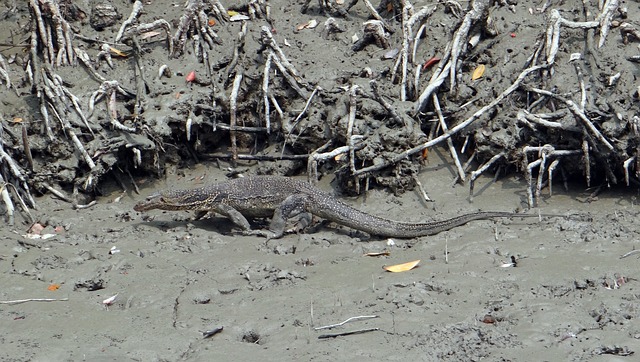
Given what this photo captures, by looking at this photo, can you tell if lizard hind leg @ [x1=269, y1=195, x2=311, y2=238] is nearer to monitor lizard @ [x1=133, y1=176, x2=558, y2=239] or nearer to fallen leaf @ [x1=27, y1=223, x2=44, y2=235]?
monitor lizard @ [x1=133, y1=176, x2=558, y2=239]

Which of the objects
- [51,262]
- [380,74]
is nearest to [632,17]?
[380,74]

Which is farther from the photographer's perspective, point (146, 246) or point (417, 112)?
point (417, 112)

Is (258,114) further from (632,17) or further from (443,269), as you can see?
(632,17)

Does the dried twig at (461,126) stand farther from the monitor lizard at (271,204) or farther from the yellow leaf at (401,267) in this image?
the yellow leaf at (401,267)

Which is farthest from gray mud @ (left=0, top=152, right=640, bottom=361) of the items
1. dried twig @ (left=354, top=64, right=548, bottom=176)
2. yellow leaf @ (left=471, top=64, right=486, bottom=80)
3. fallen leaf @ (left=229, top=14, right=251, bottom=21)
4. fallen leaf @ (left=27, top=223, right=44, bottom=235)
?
fallen leaf @ (left=229, top=14, right=251, bottom=21)

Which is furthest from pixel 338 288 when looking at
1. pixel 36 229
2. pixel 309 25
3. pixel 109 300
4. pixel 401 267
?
pixel 309 25

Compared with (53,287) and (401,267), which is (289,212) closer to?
(401,267)
